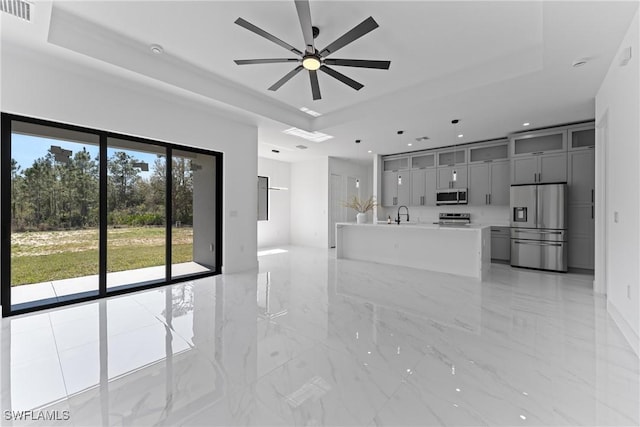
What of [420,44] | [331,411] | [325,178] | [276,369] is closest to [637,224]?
[420,44]

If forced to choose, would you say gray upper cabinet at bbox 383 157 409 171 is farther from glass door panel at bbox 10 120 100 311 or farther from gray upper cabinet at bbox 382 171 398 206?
glass door panel at bbox 10 120 100 311

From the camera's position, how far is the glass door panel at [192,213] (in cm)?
455

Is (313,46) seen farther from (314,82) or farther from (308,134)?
(308,134)

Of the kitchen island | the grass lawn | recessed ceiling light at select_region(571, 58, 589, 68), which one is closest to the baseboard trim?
the kitchen island

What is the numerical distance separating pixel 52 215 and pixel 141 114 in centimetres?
168

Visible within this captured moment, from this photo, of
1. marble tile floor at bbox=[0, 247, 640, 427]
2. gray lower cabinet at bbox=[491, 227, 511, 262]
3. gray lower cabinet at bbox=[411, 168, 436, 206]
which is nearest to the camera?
marble tile floor at bbox=[0, 247, 640, 427]

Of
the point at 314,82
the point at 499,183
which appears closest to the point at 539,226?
the point at 499,183

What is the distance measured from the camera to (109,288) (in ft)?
12.6

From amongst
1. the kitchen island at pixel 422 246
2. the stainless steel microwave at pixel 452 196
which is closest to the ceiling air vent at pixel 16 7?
the kitchen island at pixel 422 246

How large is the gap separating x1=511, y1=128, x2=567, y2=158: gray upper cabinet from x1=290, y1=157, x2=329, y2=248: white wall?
4.72 meters

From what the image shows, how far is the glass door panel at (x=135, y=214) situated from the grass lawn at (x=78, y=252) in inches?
0.5

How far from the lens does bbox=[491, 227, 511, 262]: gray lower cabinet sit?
6102 millimetres

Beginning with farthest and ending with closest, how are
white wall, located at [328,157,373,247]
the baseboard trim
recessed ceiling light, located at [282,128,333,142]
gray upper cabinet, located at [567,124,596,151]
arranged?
1. white wall, located at [328,157,373,247]
2. recessed ceiling light, located at [282,128,333,142]
3. gray upper cabinet, located at [567,124,596,151]
4. the baseboard trim

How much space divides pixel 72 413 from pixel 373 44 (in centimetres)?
402
